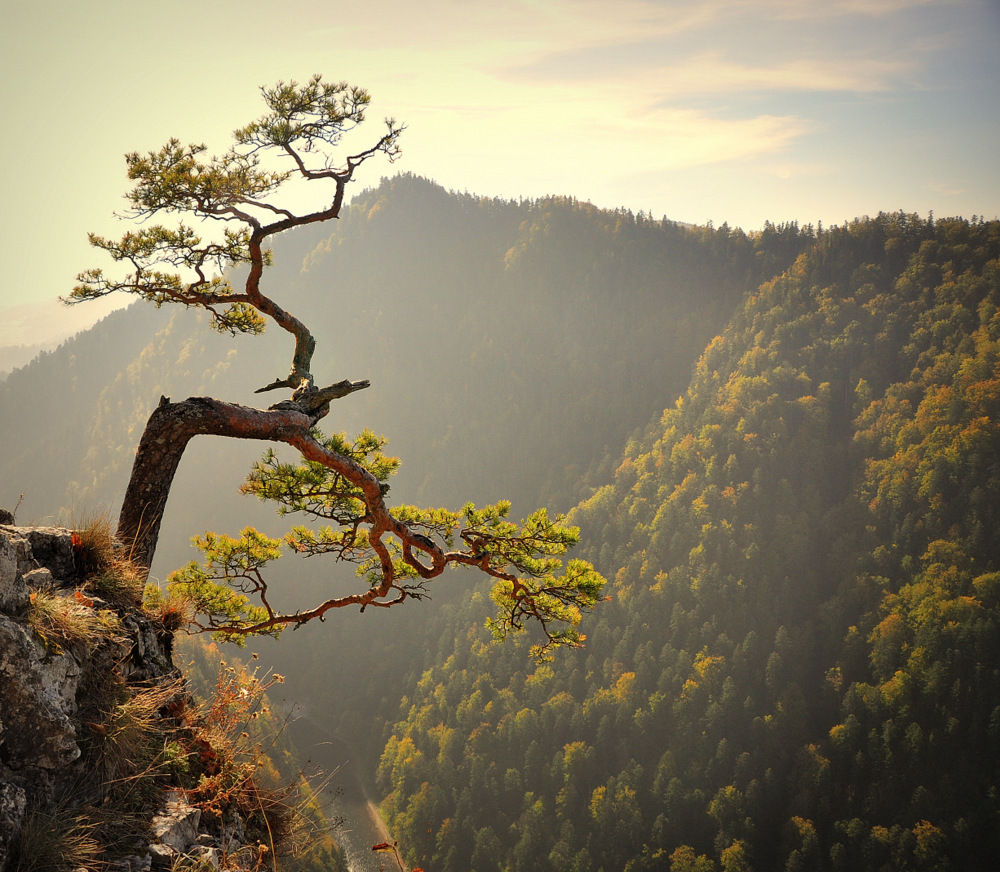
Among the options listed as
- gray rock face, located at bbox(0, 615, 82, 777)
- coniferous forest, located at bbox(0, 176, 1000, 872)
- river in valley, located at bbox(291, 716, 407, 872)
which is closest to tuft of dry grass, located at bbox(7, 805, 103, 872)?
gray rock face, located at bbox(0, 615, 82, 777)

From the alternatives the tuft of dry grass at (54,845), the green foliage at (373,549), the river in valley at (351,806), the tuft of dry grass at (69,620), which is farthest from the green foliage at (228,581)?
the river in valley at (351,806)

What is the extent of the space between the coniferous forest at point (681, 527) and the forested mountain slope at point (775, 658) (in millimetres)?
427

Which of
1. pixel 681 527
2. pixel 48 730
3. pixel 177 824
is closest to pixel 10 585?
pixel 48 730

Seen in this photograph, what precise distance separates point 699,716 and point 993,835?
32.7 metres

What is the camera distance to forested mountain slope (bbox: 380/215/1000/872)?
2822 inches

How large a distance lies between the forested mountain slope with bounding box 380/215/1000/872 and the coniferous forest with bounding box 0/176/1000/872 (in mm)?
427

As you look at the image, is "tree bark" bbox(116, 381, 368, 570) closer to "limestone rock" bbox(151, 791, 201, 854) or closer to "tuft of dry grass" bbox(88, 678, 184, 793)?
"tuft of dry grass" bbox(88, 678, 184, 793)

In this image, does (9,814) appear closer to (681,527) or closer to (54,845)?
(54,845)

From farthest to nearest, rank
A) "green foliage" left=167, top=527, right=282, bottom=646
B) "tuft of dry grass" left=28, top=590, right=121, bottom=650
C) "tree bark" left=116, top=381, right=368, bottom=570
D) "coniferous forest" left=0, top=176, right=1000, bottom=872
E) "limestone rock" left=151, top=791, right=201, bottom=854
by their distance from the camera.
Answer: "coniferous forest" left=0, top=176, right=1000, bottom=872 < "green foliage" left=167, top=527, right=282, bottom=646 < "tree bark" left=116, top=381, right=368, bottom=570 < "tuft of dry grass" left=28, top=590, right=121, bottom=650 < "limestone rock" left=151, top=791, right=201, bottom=854

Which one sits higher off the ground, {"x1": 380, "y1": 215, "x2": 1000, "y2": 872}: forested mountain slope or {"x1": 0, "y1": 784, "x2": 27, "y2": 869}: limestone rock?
{"x1": 0, "y1": 784, "x2": 27, "y2": 869}: limestone rock

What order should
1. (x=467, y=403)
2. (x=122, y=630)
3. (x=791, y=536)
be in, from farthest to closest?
(x=467, y=403) → (x=791, y=536) → (x=122, y=630)

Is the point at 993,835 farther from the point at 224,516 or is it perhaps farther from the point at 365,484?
the point at 224,516

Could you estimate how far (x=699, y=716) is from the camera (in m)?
80.1

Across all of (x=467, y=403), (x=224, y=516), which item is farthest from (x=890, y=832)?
(x=224, y=516)
